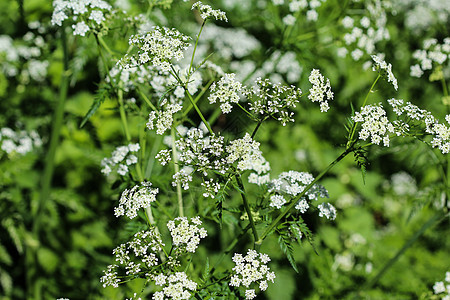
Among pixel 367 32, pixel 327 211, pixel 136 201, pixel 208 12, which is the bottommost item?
pixel 327 211

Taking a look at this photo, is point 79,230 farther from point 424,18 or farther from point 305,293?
point 424,18

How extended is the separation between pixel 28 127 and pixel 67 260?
1882 mm

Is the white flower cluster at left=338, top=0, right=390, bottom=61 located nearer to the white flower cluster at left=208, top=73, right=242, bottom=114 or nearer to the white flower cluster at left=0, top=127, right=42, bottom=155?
the white flower cluster at left=208, top=73, right=242, bottom=114

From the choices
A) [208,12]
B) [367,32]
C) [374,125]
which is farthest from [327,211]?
[367,32]

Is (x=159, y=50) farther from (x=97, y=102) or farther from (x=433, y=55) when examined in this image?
(x=433, y=55)

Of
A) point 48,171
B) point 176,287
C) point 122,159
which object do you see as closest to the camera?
point 176,287

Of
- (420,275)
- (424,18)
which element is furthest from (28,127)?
(424,18)

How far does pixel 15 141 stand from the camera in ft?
14.8

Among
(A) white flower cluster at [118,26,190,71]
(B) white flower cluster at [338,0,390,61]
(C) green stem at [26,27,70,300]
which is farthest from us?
(B) white flower cluster at [338,0,390,61]

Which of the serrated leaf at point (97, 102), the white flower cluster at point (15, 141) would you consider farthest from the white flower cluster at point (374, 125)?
the white flower cluster at point (15, 141)

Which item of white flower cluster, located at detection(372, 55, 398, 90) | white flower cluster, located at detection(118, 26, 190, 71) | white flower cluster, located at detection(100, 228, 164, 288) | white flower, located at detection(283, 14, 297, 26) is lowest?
white flower cluster, located at detection(100, 228, 164, 288)

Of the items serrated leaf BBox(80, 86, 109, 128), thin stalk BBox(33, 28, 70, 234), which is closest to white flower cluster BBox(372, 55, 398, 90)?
serrated leaf BBox(80, 86, 109, 128)

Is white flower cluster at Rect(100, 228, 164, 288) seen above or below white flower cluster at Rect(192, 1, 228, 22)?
below

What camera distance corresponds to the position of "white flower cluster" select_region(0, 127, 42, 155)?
430 cm
